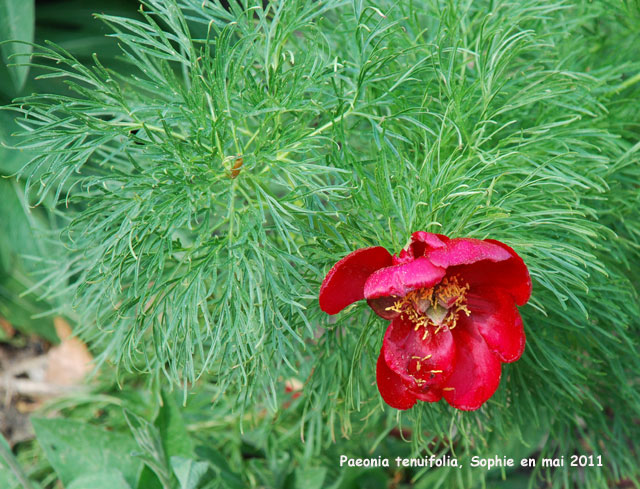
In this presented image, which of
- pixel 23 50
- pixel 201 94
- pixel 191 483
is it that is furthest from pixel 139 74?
pixel 191 483

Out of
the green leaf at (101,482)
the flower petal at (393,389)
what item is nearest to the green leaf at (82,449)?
the green leaf at (101,482)

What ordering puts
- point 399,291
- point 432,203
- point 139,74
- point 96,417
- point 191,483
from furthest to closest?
point 96,417, point 139,74, point 191,483, point 432,203, point 399,291

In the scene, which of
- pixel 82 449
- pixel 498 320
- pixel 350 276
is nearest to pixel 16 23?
pixel 82 449

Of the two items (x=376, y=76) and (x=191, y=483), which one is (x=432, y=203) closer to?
(x=376, y=76)

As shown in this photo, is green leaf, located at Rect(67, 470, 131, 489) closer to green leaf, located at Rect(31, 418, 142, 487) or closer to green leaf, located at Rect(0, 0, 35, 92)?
green leaf, located at Rect(31, 418, 142, 487)

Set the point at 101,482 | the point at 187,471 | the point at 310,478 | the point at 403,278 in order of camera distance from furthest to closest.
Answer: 1. the point at 310,478
2. the point at 101,482
3. the point at 187,471
4. the point at 403,278

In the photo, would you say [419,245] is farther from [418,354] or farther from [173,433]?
[173,433]

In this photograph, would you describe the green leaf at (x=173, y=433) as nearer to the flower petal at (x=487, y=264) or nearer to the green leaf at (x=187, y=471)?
the green leaf at (x=187, y=471)
